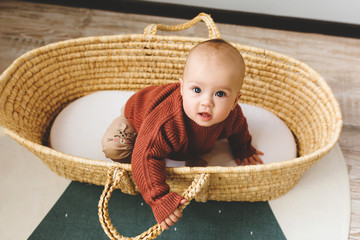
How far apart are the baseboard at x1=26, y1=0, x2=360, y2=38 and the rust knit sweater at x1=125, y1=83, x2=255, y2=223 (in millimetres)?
790

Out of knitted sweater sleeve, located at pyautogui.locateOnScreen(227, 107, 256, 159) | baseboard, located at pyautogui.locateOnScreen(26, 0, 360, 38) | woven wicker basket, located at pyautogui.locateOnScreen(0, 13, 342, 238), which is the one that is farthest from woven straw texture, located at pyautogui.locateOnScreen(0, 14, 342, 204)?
baseboard, located at pyautogui.locateOnScreen(26, 0, 360, 38)

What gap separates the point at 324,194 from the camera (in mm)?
1001

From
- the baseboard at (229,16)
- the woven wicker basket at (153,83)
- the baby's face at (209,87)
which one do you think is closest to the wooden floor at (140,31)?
the baseboard at (229,16)

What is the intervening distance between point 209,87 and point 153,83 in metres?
0.51

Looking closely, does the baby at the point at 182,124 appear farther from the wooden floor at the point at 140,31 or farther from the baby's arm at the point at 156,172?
the wooden floor at the point at 140,31

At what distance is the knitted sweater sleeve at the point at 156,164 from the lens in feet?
2.28

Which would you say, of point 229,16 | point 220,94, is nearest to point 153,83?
point 220,94

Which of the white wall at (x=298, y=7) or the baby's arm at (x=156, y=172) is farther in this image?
the white wall at (x=298, y=7)

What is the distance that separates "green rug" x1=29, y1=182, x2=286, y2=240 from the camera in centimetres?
90

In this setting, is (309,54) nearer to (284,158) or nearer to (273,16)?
(273,16)

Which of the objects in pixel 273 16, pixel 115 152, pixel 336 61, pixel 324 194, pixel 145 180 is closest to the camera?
pixel 145 180

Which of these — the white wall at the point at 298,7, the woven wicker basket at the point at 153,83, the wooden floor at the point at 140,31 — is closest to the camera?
the woven wicker basket at the point at 153,83

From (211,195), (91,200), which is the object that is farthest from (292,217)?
(91,200)

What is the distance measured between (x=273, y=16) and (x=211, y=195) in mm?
998
